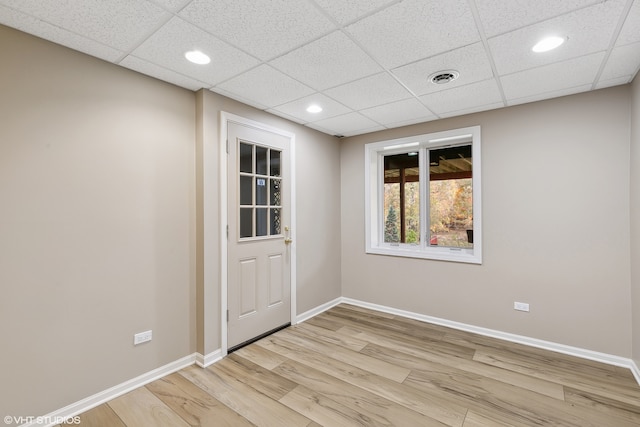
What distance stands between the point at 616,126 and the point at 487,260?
65.2 inches

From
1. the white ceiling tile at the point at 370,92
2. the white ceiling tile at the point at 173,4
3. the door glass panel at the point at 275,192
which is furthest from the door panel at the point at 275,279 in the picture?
the white ceiling tile at the point at 173,4

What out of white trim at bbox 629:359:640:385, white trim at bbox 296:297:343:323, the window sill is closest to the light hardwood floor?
white trim at bbox 629:359:640:385

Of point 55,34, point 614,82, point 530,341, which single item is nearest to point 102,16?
point 55,34

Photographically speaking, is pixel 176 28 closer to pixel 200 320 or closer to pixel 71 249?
pixel 71 249

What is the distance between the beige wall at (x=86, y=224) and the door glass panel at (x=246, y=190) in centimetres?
50

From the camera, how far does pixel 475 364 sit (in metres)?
2.66

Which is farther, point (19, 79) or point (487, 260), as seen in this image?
point (487, 260)

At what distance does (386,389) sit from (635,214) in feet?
8.29

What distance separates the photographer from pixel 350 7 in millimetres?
1601

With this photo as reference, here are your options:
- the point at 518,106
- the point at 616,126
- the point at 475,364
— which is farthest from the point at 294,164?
the point at 616,126

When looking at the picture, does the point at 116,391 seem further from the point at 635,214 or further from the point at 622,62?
the point at 622,62

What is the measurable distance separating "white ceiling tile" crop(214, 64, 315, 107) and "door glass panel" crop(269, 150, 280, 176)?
582 millimetres

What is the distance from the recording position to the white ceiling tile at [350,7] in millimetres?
1563

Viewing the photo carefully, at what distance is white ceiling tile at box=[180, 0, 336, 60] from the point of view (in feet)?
5.22
